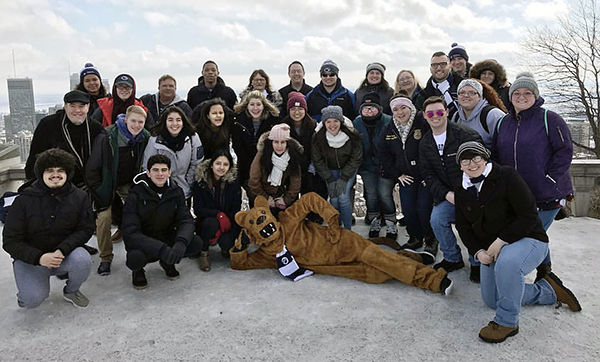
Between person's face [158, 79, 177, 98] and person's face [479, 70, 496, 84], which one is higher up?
person's face [479, 70, 496, 84]

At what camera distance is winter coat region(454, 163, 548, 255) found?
324cm

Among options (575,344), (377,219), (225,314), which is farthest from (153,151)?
(575,344)

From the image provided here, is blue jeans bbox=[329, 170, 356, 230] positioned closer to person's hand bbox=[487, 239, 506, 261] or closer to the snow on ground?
the snow on ground

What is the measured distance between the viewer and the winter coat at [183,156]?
473 cm

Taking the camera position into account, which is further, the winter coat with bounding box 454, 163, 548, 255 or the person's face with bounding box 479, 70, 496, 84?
the person's face with bounding box 479, 70, 496, 84

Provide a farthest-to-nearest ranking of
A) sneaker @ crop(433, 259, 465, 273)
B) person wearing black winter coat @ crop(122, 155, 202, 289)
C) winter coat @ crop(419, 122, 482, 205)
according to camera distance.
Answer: sneaker @ crop(433, 259, 465, 273)
winter coat @ crop(419, 122, 482, 205)
person wearing black winter coat @ crop(122, 155, 202, 289)

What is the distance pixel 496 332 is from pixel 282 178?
273cm

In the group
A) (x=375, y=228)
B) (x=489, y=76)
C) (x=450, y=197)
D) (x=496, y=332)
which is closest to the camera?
(x=496, y=332)

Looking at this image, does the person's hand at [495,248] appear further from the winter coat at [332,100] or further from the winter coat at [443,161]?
the winter coat at [332,100]

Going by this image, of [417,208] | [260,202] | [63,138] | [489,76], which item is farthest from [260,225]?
[489,76]

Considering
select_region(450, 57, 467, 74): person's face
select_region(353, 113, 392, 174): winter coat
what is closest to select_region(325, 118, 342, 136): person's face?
select_region(353, 113, 392, 174): winter coat

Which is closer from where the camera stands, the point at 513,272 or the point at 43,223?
the point at 513,272

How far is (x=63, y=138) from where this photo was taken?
4.47 metres

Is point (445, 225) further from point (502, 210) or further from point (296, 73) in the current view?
point (296, 73)
